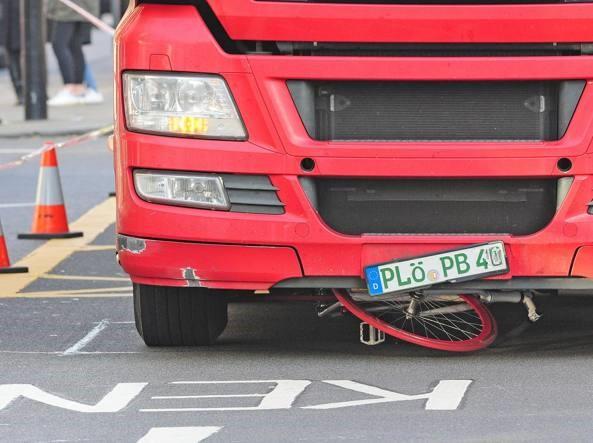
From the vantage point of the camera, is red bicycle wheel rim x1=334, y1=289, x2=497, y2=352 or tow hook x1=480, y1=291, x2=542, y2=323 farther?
red bicycle wheel rim x1=334, y1=289, x2=497, y2=352

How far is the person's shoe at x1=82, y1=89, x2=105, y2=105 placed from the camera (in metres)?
25.6

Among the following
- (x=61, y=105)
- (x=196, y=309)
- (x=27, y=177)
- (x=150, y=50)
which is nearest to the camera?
(x=150, y=50)

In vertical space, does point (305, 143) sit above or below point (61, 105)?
above

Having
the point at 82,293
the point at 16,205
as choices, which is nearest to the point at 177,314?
the point at 82,293

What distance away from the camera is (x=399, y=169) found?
7367mm

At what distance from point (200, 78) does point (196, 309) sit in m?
A: 1.06

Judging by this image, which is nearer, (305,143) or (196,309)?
(305,143)

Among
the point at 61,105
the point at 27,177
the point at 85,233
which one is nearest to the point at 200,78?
the point at 85,233

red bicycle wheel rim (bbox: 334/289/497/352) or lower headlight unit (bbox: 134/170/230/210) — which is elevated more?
lower headlight unit (bbox: 134/170/230/210)

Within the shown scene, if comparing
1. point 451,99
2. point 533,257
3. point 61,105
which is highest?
point 451,99

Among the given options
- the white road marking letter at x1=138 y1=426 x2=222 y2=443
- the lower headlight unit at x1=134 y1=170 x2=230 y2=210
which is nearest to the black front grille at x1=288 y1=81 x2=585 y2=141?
the lower headlight unit at x1=134 y1=170 x2=230 y2=210

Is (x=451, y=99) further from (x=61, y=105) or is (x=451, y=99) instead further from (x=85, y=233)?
(x=61, y=105)

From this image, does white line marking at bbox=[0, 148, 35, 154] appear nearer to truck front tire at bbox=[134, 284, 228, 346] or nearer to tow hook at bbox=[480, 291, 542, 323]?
truck front tire at bbox=[134, 284, 228, 346]

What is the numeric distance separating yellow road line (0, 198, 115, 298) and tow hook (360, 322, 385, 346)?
2.67 meters
